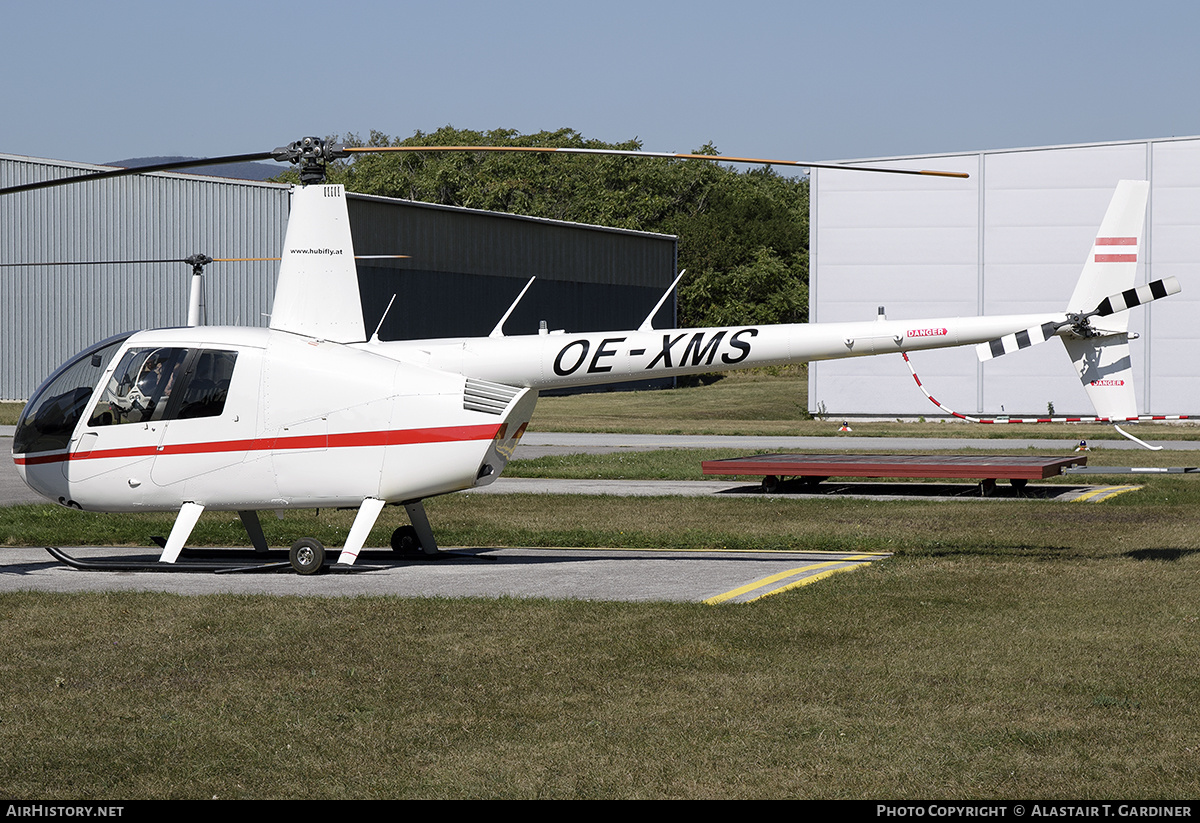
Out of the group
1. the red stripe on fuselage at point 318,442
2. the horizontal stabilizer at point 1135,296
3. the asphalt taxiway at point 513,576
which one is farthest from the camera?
the red stripe on fuselage at point 318,442

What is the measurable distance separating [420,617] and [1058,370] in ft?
111

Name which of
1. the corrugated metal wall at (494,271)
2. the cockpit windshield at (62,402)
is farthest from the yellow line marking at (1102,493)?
the corrugated metal wall at (494,271)

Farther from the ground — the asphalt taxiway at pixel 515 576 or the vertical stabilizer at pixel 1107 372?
the vertical stabilizer at pixel 1107 372

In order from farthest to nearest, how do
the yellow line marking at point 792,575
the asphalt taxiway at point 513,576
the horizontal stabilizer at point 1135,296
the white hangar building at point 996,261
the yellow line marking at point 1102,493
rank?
the white hangar building at point 996,261, the yellow line marking at point 1102,493, the asphalt taxiway at point 513,576, the horizontal stabilizer at point 1135,296, the yellow line marking at point 792,575

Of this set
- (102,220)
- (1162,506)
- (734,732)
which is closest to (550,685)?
(734,732)

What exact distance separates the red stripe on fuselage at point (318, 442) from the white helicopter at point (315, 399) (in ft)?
0.04

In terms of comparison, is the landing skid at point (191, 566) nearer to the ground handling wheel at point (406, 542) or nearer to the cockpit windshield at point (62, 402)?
the ground handling wheel at point (406, 542)

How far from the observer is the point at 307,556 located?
1226cm

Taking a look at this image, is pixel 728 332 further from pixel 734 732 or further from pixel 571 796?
pixel 571 796

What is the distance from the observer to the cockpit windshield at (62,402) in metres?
12.6

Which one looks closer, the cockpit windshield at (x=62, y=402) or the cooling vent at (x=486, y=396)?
the cooling vent at (x=486, y=396)

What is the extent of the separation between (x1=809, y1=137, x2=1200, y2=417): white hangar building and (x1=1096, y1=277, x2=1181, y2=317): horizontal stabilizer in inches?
1121

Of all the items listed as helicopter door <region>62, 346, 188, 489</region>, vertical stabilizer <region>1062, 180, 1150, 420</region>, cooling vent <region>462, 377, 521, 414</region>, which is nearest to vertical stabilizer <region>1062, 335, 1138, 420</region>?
vertical stabilizer <region>1062, 180, 1150, 420</region>

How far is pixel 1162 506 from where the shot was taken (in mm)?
17406
